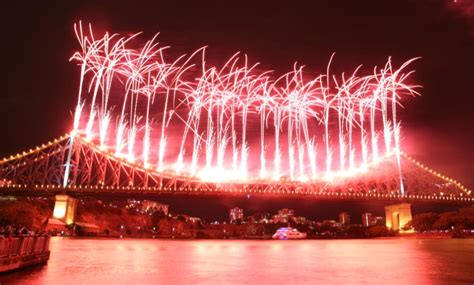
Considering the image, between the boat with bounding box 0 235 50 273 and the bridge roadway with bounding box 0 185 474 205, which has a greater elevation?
the bridge roadway with bounding box 0 185 474 205

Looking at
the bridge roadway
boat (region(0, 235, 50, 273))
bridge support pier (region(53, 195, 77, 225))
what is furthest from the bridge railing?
the bridge roadway

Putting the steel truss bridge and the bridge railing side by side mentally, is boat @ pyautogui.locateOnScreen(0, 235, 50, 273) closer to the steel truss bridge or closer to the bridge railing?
the bridge railing

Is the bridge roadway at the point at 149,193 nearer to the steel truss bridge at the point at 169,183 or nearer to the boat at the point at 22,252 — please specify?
the steel truss bridge at the point at 169,183

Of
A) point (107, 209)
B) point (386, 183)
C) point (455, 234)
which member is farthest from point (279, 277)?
point (107, 209)

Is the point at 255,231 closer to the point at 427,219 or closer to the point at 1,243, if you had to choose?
the point at 427,219

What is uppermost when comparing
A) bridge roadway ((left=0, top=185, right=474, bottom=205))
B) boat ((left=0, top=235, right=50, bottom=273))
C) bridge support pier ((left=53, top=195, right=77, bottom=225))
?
bridge roadway ((left=0, top=185, right=474, bottom=205))

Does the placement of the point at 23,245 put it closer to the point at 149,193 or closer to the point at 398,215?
the point at 149,193

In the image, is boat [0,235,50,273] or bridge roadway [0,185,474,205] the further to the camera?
bridge roadway [0,185,474,205]
